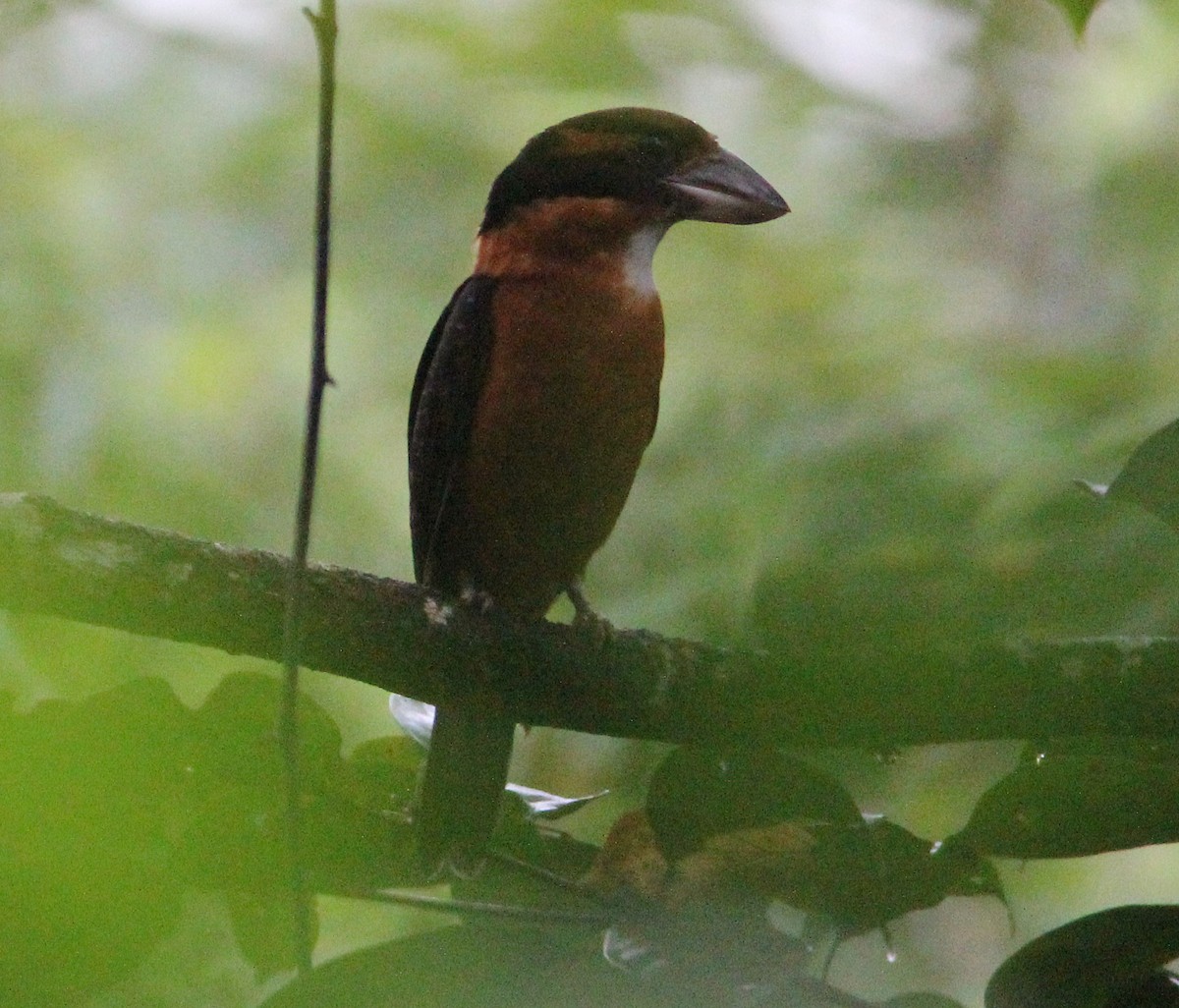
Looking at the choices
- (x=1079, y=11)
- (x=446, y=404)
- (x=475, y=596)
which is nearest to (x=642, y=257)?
(x=446, y=404)

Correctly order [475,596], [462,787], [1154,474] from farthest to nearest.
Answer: [475,596]
[462,787]
[1154,474]

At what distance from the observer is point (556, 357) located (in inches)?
107

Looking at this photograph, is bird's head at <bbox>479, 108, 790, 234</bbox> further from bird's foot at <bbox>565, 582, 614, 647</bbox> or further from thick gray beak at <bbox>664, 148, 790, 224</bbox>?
bird's foot at <bbox>565, 582, 614, 647</bbox>

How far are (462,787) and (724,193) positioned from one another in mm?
1356

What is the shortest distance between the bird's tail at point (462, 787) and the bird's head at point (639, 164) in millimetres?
1112

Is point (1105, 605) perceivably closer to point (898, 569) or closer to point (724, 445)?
point (898, 569)

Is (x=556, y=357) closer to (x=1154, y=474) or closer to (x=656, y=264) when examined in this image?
(x=1154, y=474)

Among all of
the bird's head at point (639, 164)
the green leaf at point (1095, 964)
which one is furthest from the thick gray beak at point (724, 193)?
the green leaf at point (1095, 964)

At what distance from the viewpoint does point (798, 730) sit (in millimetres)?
1733

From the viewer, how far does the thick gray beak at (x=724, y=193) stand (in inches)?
109

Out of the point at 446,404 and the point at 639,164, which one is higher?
the point at 639,164

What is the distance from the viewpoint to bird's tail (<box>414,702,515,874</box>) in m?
1.50

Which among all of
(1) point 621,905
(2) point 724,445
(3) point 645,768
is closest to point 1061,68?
(2) point 724,445

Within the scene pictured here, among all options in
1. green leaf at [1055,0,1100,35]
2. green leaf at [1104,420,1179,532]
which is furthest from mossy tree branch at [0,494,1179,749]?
green leaf at [1055,0,1100,35]
